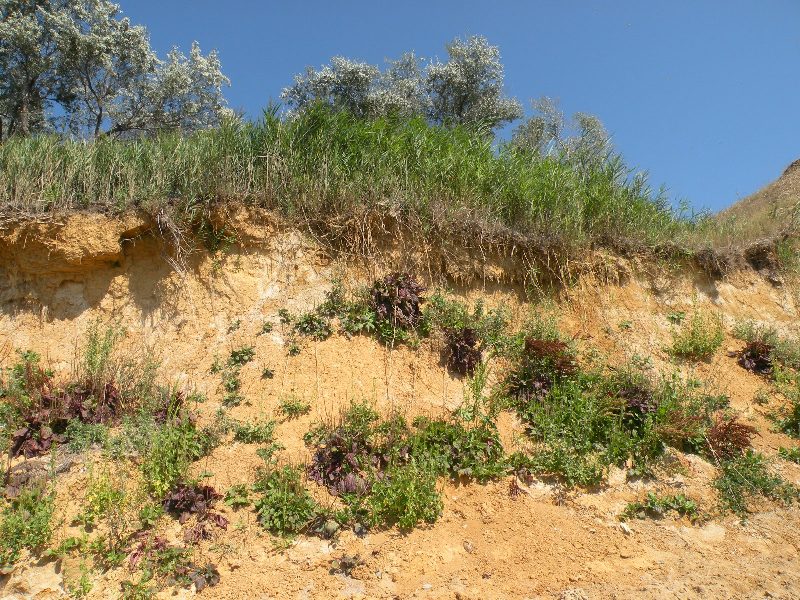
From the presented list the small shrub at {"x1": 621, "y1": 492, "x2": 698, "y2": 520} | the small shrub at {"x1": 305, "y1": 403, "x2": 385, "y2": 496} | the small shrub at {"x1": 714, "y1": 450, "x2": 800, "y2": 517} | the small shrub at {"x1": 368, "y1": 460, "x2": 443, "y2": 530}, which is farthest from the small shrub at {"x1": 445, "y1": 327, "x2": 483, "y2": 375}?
the small shrub at {"x1": 714, "y1": 450, "x2": 800, "y2": 517}

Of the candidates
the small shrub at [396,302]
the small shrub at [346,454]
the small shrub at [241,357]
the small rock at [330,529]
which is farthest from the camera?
the small shrub at [396,302]

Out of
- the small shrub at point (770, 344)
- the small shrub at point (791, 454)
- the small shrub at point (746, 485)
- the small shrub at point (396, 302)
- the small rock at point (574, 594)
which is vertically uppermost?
the small shrub at point (396, 302)

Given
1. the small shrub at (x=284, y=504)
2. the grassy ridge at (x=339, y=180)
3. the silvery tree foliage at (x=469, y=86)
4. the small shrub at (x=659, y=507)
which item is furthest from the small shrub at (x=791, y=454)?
the silvery tree foliage at (x=469, y=86)

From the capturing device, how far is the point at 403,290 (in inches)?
270

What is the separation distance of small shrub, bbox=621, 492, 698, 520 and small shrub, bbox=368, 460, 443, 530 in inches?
71.7

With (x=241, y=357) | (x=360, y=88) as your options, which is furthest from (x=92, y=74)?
(x=241, y=357)

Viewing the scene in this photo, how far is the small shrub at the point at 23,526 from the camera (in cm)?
454

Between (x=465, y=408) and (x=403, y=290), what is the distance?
58.2 inches

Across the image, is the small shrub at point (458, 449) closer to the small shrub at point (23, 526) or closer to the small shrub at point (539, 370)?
the small shrub at point (539, 370)

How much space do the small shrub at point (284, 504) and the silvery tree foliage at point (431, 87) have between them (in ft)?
36.2

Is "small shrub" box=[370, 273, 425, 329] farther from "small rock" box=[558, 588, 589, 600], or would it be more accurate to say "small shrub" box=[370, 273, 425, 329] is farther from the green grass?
the green grass

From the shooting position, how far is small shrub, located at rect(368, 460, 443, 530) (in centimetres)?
511

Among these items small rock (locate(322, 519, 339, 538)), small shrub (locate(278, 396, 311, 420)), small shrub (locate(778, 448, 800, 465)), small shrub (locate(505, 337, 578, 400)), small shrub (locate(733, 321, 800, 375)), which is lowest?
small rock (locate(322, 519, 339, 538))

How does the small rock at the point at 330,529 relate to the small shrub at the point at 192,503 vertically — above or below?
below
